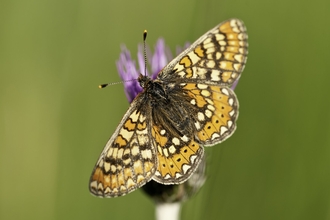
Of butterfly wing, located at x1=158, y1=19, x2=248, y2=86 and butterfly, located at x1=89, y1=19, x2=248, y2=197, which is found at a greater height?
butterfly wing, located at x1=158, y1=19, x2=248, y2=86

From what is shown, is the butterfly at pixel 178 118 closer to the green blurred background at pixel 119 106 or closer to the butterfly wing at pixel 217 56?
the butterfly wing at pixel 217 56

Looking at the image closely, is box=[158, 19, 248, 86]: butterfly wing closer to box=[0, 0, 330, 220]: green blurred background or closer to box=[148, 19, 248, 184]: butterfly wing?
box=[148, 19, 248, 184]: butterfly wing

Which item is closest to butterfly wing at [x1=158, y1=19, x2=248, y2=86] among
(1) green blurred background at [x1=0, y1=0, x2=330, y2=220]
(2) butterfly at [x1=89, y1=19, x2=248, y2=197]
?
(2) butterfly at [x1=89, y1=19, x2=248, y2=197]

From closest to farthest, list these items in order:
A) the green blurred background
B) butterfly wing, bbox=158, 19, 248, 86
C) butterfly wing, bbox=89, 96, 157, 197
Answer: butterfly wing, bbox=89, 96, 157, 197 → butterfly wing, bbox=158, 19, 248, 86 → the green blurred background

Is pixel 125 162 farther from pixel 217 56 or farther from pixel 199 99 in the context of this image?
pixel 217 56
